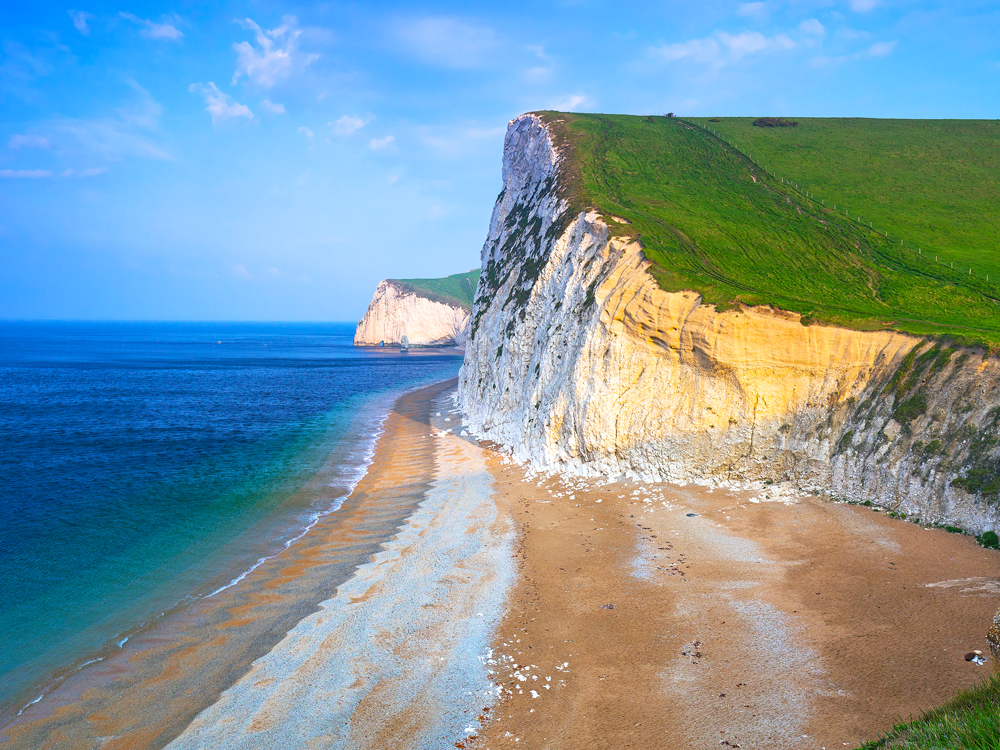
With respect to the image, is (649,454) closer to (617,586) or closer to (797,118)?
(617,586)

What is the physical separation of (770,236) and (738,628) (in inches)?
1140

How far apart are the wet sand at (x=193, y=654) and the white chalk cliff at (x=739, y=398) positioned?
9.79m

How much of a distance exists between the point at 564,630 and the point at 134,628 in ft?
38.6

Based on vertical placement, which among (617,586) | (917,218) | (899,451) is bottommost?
(617,586)

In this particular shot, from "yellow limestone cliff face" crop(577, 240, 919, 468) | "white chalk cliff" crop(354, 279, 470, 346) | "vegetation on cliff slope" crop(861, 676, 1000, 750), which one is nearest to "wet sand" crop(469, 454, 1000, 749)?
"vegetation on cliff slope" crop(861, 676, 1000, 750)

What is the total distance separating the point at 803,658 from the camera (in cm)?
Result: 1133

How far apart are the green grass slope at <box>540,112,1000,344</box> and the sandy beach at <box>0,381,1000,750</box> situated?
30.9 ft

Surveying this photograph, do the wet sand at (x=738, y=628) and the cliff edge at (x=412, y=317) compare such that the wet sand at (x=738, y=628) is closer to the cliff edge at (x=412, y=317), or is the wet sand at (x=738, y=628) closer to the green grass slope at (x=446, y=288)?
the green grass slope at (x=446, y=288)

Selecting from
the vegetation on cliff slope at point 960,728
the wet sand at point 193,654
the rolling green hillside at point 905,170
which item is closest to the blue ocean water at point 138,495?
the wet sand at point 193,654

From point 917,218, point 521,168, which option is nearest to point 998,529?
point 917,218

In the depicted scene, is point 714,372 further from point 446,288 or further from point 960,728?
point 446,288

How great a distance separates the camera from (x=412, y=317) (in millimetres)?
155125

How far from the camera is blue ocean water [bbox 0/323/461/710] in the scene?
52.7ft

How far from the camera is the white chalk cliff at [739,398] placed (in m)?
16.9
